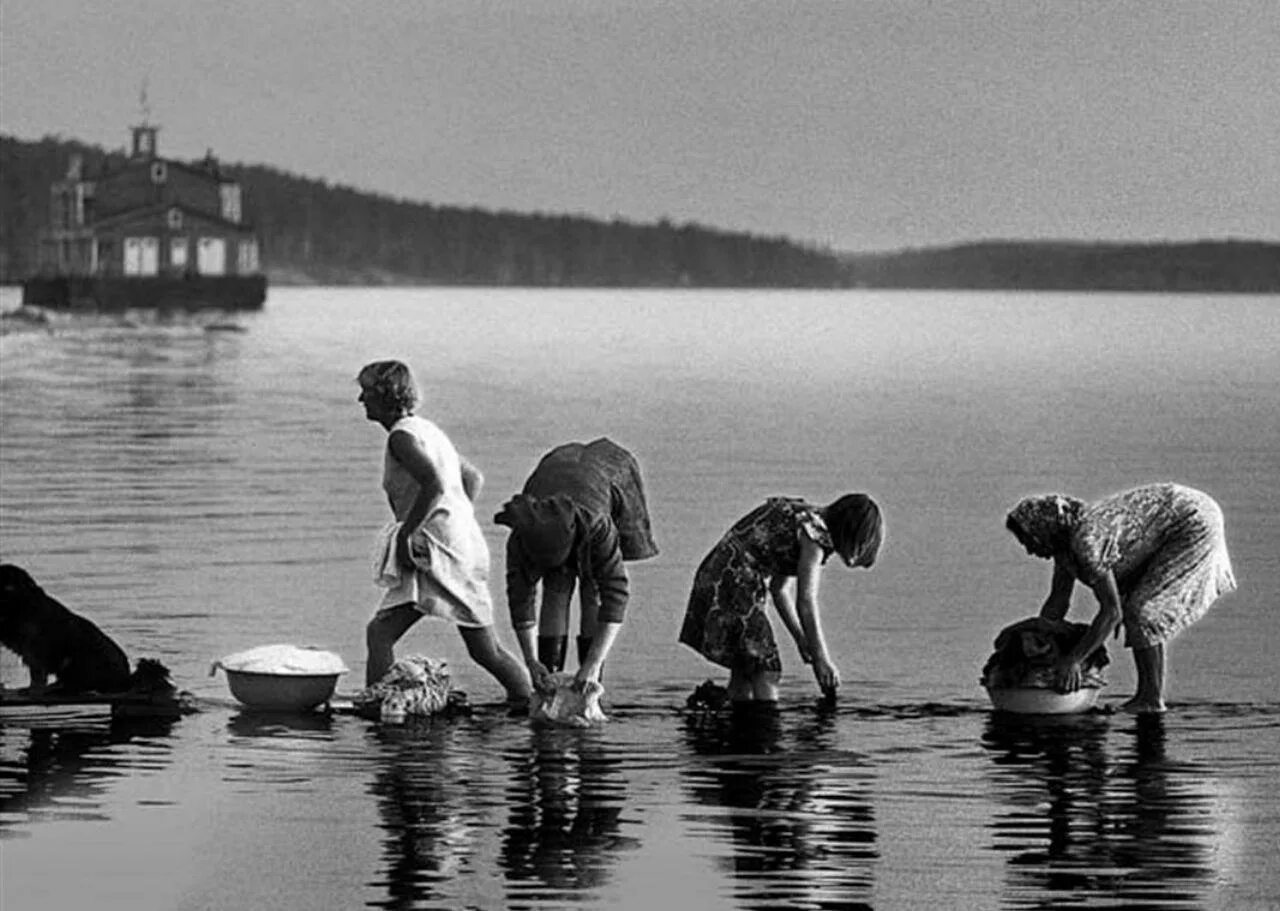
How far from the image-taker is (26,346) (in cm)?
10344

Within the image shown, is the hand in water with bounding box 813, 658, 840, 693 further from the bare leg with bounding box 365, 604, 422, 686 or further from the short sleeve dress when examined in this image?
the bare leg with bounding box 365, 604, 422, 686

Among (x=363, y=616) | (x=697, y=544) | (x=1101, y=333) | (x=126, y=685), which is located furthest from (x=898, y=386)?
(x=1101, y=333)

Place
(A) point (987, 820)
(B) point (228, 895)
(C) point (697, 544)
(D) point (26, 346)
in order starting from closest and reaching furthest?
(B) point (228, 895) < (A) point (987, 820) < (C) point (697, 544) < (D) point (26, 346)

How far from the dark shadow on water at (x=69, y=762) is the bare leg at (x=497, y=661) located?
1330 millimetres

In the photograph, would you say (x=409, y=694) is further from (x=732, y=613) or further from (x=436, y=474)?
(x=732, y=613)

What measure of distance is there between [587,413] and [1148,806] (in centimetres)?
4751

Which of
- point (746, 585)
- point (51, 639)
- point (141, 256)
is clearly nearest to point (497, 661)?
point (746, 585)

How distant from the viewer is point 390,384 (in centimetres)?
1405

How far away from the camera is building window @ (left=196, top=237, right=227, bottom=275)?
144500mm

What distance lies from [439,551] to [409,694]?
62 centimetres

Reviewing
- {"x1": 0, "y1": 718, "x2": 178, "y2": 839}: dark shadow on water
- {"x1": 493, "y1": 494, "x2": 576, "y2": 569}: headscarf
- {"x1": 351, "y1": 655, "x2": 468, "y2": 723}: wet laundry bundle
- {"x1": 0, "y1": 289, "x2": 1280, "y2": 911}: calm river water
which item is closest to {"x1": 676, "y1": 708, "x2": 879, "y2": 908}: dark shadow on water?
{"x1": 0, "y1": 289, "x2": 1280, "y2": 911}: calm river water

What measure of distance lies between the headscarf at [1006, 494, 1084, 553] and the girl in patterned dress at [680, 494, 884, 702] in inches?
27.1

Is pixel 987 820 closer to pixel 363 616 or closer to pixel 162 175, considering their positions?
pixel 363 616

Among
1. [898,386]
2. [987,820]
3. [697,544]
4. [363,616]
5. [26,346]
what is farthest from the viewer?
[26,346]
